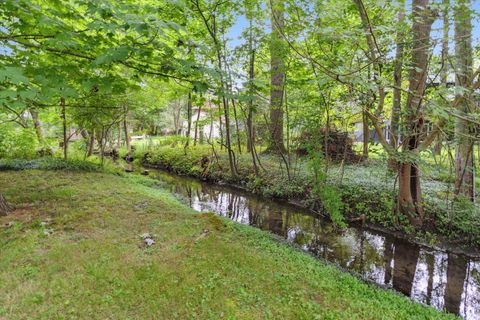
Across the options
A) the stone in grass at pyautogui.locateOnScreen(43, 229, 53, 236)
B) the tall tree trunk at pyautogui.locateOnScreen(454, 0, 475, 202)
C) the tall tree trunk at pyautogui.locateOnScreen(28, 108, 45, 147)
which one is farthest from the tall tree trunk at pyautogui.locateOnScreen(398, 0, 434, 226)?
the tall tree trunk at pyautogui.locateOnScreen(28, 108, 45, 147)

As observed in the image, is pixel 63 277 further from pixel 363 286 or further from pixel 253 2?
pixel 253 2

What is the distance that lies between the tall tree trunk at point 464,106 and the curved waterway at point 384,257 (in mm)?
1524

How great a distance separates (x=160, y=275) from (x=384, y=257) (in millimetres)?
3872

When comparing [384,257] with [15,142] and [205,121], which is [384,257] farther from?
[15,142]

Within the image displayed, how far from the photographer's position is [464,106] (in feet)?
14.4

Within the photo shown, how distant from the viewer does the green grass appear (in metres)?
2.30

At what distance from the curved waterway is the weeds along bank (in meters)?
0.38

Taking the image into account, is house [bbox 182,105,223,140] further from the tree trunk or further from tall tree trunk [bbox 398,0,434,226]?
tall tree trunk [bbox 398,0,434,226]

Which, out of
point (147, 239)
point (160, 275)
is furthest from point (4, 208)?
point (160, 275)

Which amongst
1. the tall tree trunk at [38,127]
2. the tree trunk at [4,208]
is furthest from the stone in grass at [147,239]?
the tall tree trunk at [38,127]

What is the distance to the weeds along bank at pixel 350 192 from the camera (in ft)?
16.2

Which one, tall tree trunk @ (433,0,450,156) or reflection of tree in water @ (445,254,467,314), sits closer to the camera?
tall tree trunk @ (433,0,450,156)

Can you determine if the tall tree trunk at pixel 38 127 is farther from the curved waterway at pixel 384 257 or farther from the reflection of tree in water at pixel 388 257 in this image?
the reflection of tree in water at pixel 388 257

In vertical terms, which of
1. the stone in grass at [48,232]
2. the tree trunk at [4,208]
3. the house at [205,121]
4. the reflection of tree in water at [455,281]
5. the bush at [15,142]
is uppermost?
the house at [205,121]
